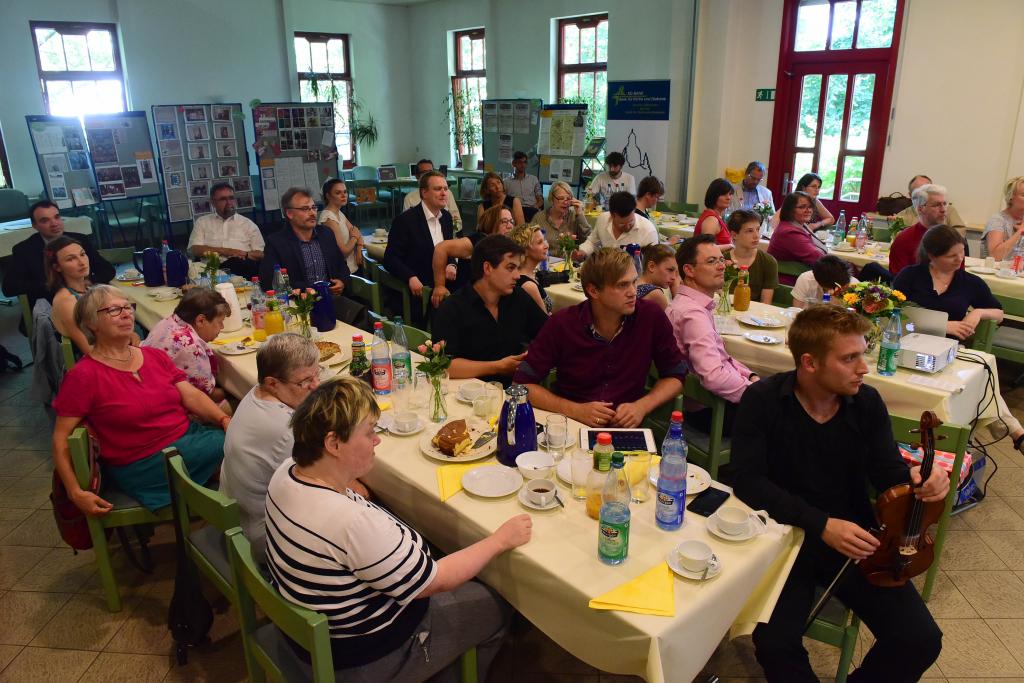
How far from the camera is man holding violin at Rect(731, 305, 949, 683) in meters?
2.06

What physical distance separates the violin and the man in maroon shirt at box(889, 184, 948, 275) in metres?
3.53

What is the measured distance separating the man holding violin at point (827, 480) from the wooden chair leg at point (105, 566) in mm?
2418

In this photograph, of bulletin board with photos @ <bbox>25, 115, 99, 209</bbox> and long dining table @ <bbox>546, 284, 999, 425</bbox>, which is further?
bulletin board with photos @ <bbox>25, 115, 99, 209</bbox>

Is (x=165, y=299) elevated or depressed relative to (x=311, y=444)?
depressed

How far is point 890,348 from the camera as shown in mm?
3158

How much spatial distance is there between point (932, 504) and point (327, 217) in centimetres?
525

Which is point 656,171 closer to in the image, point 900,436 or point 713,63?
point 713,63

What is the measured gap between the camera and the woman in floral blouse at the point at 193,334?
3215 millimetres

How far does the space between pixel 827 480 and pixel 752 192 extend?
6137 millimetres

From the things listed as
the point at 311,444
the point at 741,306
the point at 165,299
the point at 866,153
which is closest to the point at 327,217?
the point at 165,299

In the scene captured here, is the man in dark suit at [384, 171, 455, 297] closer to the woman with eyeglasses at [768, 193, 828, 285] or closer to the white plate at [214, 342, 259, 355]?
the white plate at [214, 342, 259, 355]

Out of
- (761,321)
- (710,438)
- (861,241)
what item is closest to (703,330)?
(710,438)

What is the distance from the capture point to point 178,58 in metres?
10.8

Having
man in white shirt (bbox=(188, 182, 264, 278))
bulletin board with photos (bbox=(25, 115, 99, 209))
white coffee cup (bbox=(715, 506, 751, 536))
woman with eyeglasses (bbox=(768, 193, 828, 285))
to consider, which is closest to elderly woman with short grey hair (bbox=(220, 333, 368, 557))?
white coffee cup (bbox=(715, 506, 751, 536))
